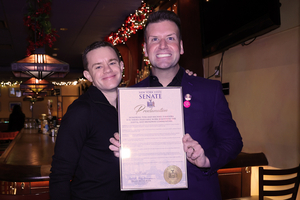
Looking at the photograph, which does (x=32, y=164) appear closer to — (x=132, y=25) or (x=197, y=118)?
(x=197, y=118)

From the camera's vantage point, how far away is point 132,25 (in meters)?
4.84

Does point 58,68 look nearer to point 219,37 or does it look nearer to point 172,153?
point 219,37

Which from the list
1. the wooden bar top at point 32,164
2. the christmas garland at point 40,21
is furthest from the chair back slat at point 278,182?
the christmas garland at point 40,21

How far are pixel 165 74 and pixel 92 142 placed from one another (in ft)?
1.90

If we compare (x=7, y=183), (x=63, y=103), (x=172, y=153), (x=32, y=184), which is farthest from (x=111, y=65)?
(x=63, y=103)

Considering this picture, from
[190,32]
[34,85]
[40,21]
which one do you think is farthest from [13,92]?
[190,32]

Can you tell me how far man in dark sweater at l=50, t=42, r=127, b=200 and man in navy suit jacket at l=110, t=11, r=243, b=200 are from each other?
18 centimetres

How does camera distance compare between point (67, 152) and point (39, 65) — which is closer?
point (67, 152)

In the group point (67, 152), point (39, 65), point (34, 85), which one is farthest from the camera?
point (34, 85)

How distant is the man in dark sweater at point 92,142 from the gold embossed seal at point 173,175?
0.36m

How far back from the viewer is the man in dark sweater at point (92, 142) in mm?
1221

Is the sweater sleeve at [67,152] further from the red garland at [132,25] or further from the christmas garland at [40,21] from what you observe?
the red garland at [132,25]

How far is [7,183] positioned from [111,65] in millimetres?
1776

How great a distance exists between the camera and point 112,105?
1451 mm
